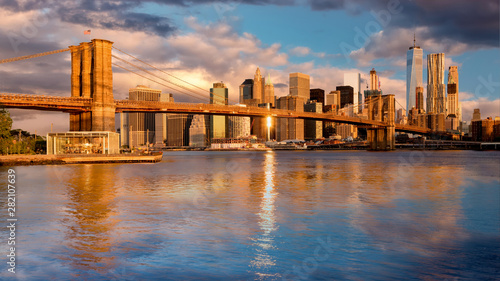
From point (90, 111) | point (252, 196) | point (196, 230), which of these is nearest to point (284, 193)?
point (252, 196)

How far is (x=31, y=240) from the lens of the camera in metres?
15.9

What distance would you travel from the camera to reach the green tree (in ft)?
252

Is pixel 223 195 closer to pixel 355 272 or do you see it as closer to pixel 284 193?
pixel 284 193

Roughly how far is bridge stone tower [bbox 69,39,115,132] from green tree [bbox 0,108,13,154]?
11516 millimetres

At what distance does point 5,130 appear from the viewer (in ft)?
256

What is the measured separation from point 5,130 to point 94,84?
18.7 meters

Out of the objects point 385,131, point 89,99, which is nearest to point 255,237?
point 89,99

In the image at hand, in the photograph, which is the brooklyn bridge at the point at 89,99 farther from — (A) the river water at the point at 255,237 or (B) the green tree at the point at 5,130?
(A) the river water at the point at 255,237

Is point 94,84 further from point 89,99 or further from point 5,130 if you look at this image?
point 5,130

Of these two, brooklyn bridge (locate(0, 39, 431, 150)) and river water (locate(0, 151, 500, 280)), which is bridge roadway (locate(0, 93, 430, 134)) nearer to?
brooklyn bridge (locate(0, 39, 431, 150))

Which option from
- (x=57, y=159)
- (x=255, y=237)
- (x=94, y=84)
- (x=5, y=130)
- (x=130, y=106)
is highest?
(x=94, y=84)

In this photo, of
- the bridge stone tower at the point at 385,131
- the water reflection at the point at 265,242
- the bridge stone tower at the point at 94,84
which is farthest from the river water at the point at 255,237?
the bridge stone tower at the point at 385,131

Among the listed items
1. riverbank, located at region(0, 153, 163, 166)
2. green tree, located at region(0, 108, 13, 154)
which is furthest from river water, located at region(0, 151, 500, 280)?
green tree, located at region(0, 108, 13, 154)

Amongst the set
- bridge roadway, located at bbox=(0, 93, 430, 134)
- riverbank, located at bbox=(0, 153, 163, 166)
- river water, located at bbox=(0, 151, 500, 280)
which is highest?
bridge roadway, located at bbox=(0, 93, 430, 134)
